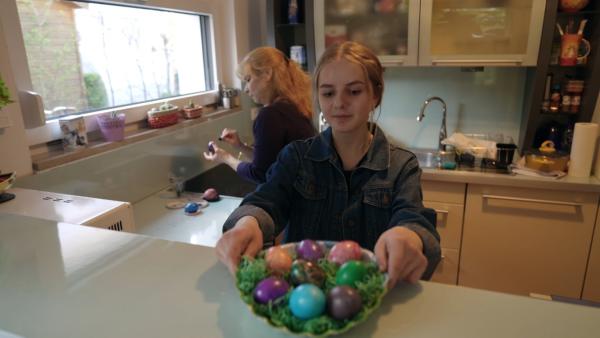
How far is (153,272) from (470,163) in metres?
1.79

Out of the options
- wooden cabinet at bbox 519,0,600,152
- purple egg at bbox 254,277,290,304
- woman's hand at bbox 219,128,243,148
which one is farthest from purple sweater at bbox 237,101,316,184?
wooden cabinet at bbox 519,0,600,152

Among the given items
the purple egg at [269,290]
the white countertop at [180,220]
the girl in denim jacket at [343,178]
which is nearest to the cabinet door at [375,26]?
the white countertop at [180,220]

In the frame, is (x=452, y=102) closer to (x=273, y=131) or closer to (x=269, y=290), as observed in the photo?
(x=273, y=131)

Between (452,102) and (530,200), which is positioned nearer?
(530,200)

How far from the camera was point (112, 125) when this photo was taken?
1637 mm

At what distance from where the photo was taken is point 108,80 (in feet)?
5.87

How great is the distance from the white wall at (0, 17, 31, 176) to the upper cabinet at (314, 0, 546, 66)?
4.91ft

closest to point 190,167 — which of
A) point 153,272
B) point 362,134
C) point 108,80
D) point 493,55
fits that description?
point 108,80

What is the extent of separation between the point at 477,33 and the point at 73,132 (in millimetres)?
1938

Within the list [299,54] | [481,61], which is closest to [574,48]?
[481,61]

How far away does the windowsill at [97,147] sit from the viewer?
4.58ft

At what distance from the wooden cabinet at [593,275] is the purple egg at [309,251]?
175cm

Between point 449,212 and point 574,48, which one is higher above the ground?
point 574,48

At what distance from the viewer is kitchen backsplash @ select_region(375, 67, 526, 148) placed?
2332 mm
